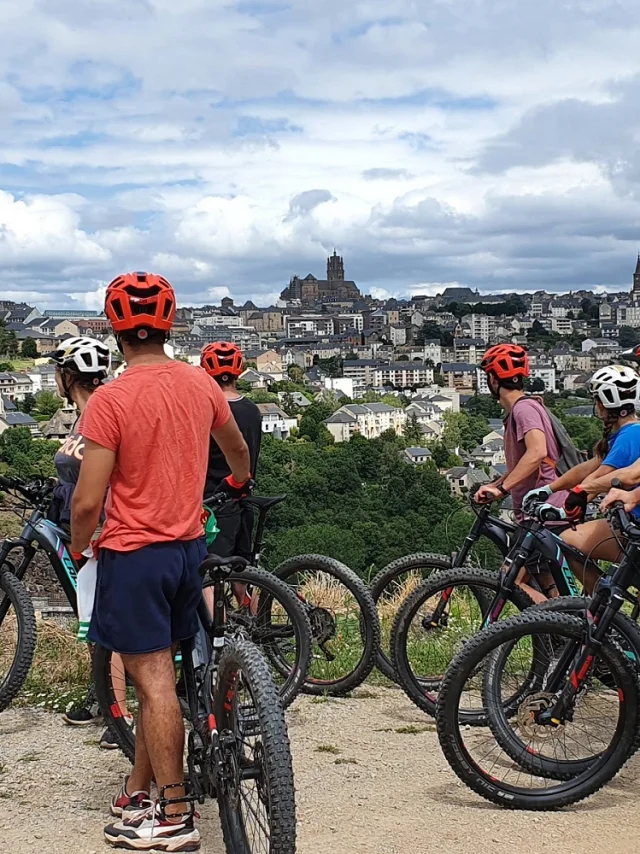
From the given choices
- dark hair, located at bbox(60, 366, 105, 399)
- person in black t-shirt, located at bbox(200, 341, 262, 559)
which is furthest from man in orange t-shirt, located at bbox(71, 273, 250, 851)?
person in black t-shirt, located at bbox(200, 341, 262, 559)

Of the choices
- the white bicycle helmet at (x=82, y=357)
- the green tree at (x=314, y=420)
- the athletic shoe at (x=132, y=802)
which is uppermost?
the white bicycle helmet at (x=82, y=357)

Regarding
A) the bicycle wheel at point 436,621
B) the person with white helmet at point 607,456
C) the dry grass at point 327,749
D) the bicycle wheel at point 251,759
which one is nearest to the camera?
the bicycle wheel at point 251,759

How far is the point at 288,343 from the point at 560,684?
19596cm

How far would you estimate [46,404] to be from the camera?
10400cm

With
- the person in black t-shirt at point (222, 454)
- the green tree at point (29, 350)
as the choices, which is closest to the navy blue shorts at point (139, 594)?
the person in black t-shirt at point (222, 454)

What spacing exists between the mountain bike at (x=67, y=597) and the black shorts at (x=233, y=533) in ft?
1.33

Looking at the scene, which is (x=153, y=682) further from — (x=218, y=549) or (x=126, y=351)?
(x=218, y=549)

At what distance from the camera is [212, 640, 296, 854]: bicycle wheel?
10.7 feet

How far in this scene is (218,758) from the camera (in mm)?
3568

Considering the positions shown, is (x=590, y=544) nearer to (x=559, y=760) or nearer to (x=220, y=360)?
(x=559, y=760)

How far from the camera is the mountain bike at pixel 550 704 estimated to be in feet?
14.0

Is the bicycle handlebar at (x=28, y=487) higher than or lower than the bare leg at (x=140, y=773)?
higher

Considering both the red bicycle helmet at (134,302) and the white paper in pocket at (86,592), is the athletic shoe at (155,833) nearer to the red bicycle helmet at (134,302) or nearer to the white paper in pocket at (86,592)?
the white paper in pocket at (86,592)

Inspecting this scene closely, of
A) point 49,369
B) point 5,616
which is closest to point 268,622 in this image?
point 5,616
